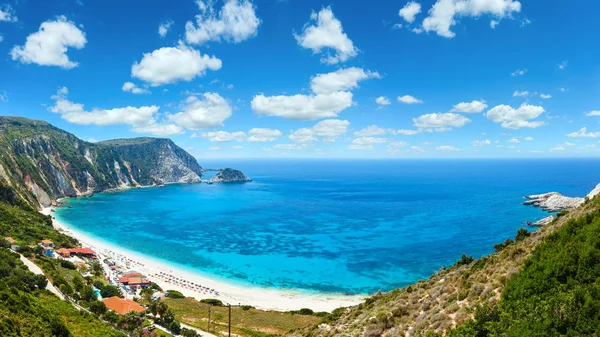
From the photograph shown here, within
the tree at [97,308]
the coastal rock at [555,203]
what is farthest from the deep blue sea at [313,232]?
the tree at [97,308]

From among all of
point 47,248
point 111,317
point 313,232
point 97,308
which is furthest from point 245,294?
point 313,232

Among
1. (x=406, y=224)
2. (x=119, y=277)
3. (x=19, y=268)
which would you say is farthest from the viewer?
(x=406, y=224)

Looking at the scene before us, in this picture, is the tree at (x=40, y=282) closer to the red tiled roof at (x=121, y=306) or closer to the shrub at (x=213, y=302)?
the red tiled roof at (x=121, y=306)

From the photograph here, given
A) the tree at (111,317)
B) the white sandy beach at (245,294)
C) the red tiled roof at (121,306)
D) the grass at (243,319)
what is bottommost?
the white sandy beach at (245,294)

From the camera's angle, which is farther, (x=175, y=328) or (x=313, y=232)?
(x=313, y=232)

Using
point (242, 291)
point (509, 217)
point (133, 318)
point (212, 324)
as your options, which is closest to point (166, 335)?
point (133, 318)

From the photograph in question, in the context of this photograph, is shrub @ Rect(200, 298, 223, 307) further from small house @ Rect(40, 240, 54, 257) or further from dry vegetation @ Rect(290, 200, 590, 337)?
dry vegetation @ Rect(290, 200, 590, 337)

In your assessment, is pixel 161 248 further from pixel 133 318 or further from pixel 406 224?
pixel 406 224

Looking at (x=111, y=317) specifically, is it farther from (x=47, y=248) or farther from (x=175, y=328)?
(x=47, y=248)
